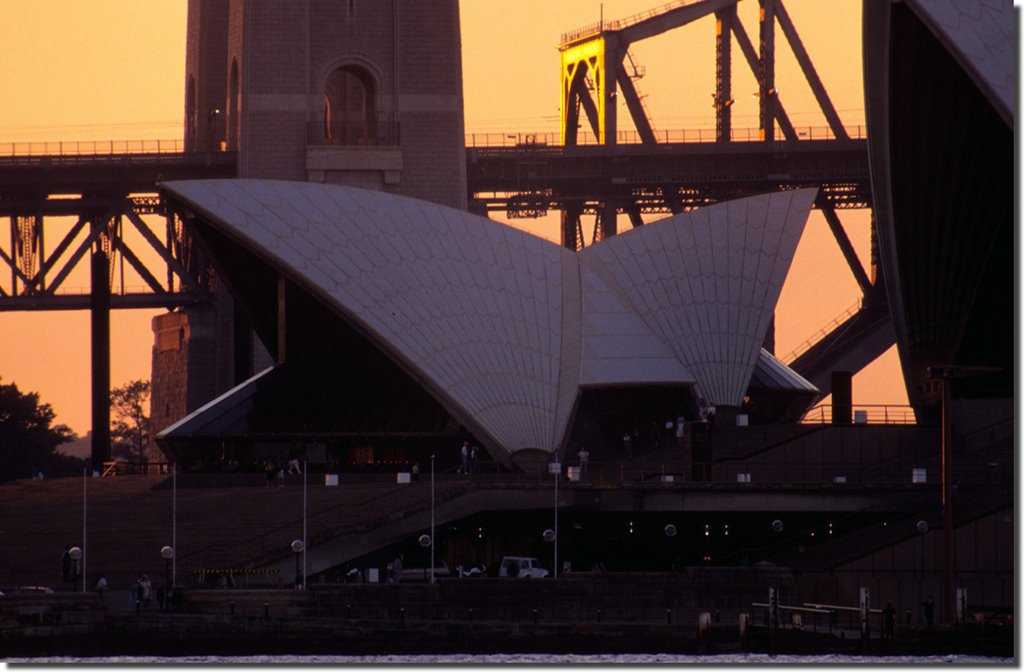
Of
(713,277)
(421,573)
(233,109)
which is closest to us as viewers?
(421,573)

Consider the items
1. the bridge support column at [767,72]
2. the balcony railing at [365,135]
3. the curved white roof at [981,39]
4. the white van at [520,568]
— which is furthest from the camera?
the bridge support column at [767,72]

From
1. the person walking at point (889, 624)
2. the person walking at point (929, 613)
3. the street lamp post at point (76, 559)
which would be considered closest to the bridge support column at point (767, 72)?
the person walking at point (929, 613)

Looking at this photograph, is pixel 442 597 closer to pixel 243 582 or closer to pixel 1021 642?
pixel 243 582

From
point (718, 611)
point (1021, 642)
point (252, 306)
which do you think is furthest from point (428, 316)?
point (1021, 642)

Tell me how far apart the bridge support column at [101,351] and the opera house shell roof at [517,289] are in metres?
24.0

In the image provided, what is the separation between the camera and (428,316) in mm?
88688

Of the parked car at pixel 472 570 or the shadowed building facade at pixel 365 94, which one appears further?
the shadowed building facade at pixel 365 94

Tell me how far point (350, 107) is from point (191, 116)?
10902 mm

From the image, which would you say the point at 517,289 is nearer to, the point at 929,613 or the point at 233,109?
the point at 929,613

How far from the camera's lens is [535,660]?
196ft

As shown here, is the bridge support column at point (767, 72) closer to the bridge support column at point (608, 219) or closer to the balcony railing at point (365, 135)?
the bridge support column at point (608, 219)

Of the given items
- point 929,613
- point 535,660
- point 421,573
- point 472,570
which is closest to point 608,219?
point 472,570

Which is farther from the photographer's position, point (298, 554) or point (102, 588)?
point (298, 554)

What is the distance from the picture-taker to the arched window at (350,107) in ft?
373
